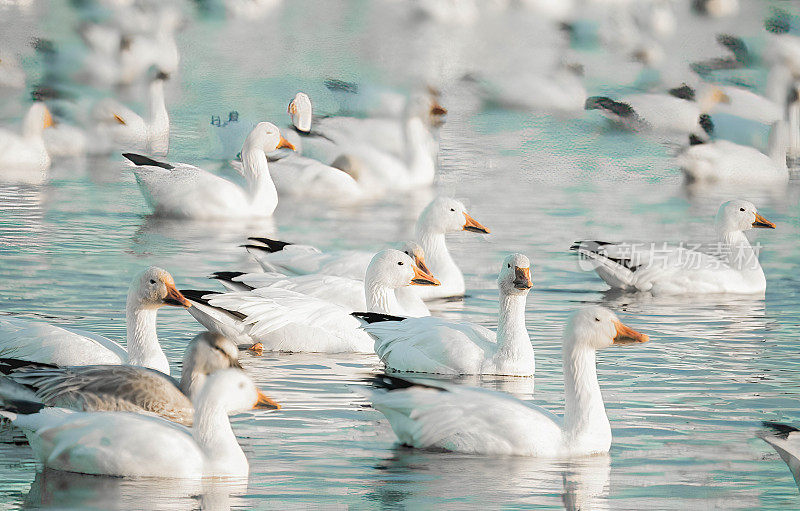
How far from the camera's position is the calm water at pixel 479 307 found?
6652 millimetres

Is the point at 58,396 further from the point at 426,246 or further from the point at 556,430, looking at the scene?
the point at 426,246

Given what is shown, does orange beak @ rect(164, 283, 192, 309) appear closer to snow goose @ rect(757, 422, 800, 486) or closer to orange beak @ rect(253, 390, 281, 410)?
orange beak @ rect(253, 390, 281, 410)

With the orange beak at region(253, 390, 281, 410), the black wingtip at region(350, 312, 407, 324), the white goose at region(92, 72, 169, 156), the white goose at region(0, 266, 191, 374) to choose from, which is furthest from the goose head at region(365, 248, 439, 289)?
the white goose at region(92, 72, 169, 156)

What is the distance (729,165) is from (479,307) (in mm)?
8534

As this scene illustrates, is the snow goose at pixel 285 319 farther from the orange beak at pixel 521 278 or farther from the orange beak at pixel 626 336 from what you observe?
the orange beak at pixel 626 336

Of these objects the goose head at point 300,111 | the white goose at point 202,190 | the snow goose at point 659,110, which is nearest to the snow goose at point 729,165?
the snow goose at point 659,110

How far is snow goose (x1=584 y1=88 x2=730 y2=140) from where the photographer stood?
903 inches

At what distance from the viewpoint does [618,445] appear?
24.5 feet

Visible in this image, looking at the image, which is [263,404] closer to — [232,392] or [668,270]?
[232,392]

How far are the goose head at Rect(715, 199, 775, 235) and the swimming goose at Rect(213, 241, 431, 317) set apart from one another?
11.6 feet

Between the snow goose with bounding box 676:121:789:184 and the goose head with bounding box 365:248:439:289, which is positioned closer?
the goose head with bounding box 365:248:439:289

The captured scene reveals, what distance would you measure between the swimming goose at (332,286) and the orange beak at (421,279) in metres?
0.09

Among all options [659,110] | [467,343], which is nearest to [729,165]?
[659,110]

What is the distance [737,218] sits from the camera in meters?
12.9
